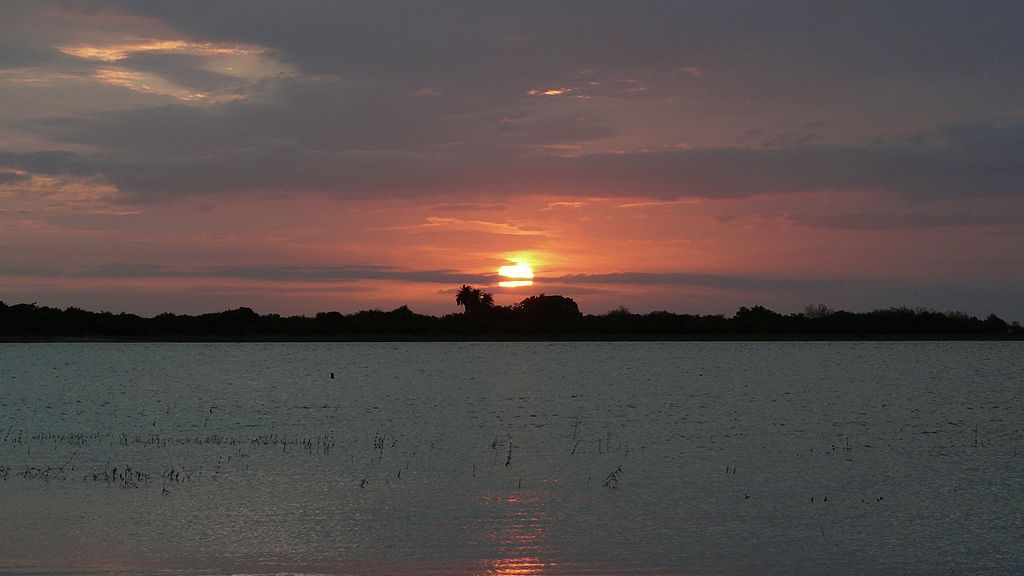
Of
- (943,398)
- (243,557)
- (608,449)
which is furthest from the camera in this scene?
(943,398)

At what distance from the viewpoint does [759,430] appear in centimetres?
5066

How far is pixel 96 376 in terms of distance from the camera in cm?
12125

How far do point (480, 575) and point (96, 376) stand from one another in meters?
114

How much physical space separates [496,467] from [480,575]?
15.9m

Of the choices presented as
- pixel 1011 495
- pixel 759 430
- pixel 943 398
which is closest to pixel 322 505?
pixel 1011 495

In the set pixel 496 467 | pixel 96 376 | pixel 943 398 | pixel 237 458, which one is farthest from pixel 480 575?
pixel 96 376

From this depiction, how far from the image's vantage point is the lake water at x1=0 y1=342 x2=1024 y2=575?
20828mm

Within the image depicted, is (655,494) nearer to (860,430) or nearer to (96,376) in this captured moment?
(860,430)

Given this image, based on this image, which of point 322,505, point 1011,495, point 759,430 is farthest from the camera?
point 759,430

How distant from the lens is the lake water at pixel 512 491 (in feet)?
68.3

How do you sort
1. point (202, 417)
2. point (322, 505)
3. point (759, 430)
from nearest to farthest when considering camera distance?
1. point (322, 505)
2. point (759, 430)
3. point (202, 417)

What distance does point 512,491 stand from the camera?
96.4 feet

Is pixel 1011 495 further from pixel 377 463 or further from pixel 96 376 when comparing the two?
pixel 96 376

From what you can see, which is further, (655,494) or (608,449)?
(608,449)
